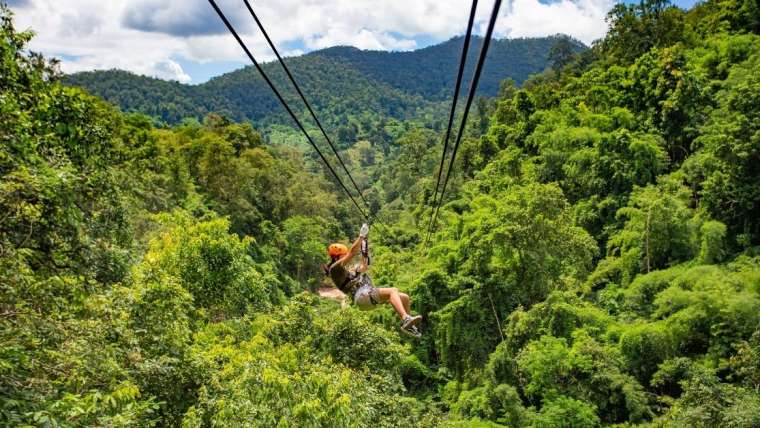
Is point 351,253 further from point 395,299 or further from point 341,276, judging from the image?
point 395,299

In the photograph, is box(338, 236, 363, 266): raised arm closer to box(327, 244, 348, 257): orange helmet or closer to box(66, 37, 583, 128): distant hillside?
box(327, 244, 348, 257): orange helmet

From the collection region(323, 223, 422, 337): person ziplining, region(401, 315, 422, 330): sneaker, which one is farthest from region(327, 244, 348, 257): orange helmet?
region(401, 315, 422, 330): sneaker

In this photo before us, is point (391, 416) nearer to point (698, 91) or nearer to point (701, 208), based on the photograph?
point (701, 208)

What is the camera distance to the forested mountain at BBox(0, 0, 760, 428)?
524cm

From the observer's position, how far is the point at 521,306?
49.9 ft

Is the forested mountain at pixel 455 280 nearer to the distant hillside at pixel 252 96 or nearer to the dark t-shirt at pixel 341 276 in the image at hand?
the dark t-shirt at pixel 341 276

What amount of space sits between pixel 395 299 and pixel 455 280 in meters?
10.6

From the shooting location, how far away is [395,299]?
20.5 feet

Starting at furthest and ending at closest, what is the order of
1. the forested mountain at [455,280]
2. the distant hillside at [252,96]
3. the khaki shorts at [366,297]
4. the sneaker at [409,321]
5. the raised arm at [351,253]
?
the distant hillside at [252,96]
the khaki shorts at [366,297]
the raised arm at [351,253]
the sneaker at [409,321]
the forested mountain at [455,280]

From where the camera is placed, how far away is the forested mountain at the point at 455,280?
17.2ft

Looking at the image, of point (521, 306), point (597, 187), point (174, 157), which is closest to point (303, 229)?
point (174, 157)

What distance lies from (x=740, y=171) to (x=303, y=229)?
2632 cm

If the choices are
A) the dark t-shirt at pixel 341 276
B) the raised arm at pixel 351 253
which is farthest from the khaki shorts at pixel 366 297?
the raised arm at pixel 351 253

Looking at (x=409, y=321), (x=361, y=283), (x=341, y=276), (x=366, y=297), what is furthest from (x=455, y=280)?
(x=409, y=321)
